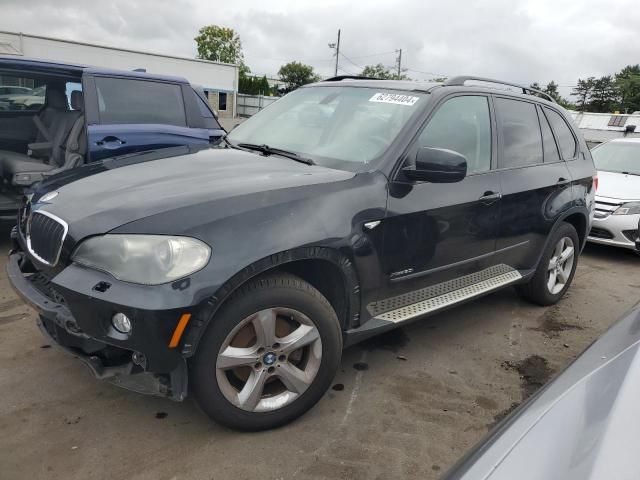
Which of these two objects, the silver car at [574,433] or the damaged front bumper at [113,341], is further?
the damaged front bumper at [113,341]

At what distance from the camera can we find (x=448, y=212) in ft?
9.87

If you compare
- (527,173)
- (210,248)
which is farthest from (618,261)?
(210,248)

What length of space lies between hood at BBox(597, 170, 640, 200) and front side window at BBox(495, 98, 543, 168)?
3.25 meters

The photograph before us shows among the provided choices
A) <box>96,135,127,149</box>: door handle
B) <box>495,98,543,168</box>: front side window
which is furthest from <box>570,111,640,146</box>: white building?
<box>96,135,127,149</box>: door handle

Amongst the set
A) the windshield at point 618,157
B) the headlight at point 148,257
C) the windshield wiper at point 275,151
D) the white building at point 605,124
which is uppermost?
the white building at point 605,124

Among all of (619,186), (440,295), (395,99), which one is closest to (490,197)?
(440,295)

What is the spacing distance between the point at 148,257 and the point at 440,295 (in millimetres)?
1848

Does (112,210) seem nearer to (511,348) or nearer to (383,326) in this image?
(383,326)

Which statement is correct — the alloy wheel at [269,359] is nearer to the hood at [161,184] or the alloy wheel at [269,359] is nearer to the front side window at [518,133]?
the hood at [161,184]

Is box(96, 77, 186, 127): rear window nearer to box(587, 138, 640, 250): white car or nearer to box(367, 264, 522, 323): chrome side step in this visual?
box(367, 264, 522, 323): chrome side step

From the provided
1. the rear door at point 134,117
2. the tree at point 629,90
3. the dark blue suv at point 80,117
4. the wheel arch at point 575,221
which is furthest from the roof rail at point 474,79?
the tree at point 629,90

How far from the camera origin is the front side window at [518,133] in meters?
3.60

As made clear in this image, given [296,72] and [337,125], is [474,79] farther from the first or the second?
[296,72]

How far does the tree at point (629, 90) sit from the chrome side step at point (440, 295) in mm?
59314
